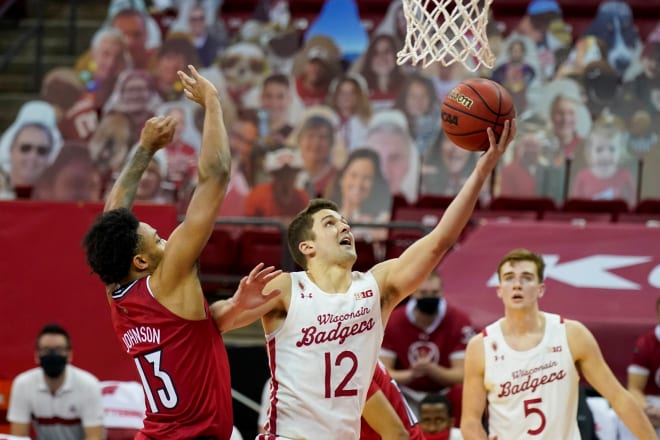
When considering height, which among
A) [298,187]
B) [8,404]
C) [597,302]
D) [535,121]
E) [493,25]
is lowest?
[8,404]

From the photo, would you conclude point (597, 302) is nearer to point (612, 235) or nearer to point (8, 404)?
point (612, 235)

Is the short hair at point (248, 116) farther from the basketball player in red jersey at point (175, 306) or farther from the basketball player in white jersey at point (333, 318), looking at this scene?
the basketball player in red jersey at point (175, 306)

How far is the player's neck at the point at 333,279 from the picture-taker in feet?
16.2

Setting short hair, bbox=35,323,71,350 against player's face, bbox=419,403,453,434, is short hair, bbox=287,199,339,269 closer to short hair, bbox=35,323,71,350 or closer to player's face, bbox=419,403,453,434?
player's face, bbox=419,403,453,434

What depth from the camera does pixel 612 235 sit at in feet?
29.7

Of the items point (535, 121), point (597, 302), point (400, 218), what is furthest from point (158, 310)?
point (535, 121)

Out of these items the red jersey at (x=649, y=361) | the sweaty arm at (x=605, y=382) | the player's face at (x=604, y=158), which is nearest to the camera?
the sweaty arm at (x=605, y=382)

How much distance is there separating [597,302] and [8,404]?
4257mm

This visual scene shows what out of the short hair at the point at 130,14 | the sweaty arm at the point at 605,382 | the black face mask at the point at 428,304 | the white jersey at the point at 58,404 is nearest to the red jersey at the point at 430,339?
the black face mask at the point at 428,304

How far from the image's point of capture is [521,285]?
5777mm

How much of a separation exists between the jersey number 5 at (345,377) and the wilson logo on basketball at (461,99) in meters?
1.14

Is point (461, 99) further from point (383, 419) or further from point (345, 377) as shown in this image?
point (383, 419)

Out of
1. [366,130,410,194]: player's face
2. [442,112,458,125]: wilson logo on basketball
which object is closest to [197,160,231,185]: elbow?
[442,112,458,125]: wilson logo on basketball

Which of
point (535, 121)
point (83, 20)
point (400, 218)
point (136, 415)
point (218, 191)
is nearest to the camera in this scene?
point (218, 191)
